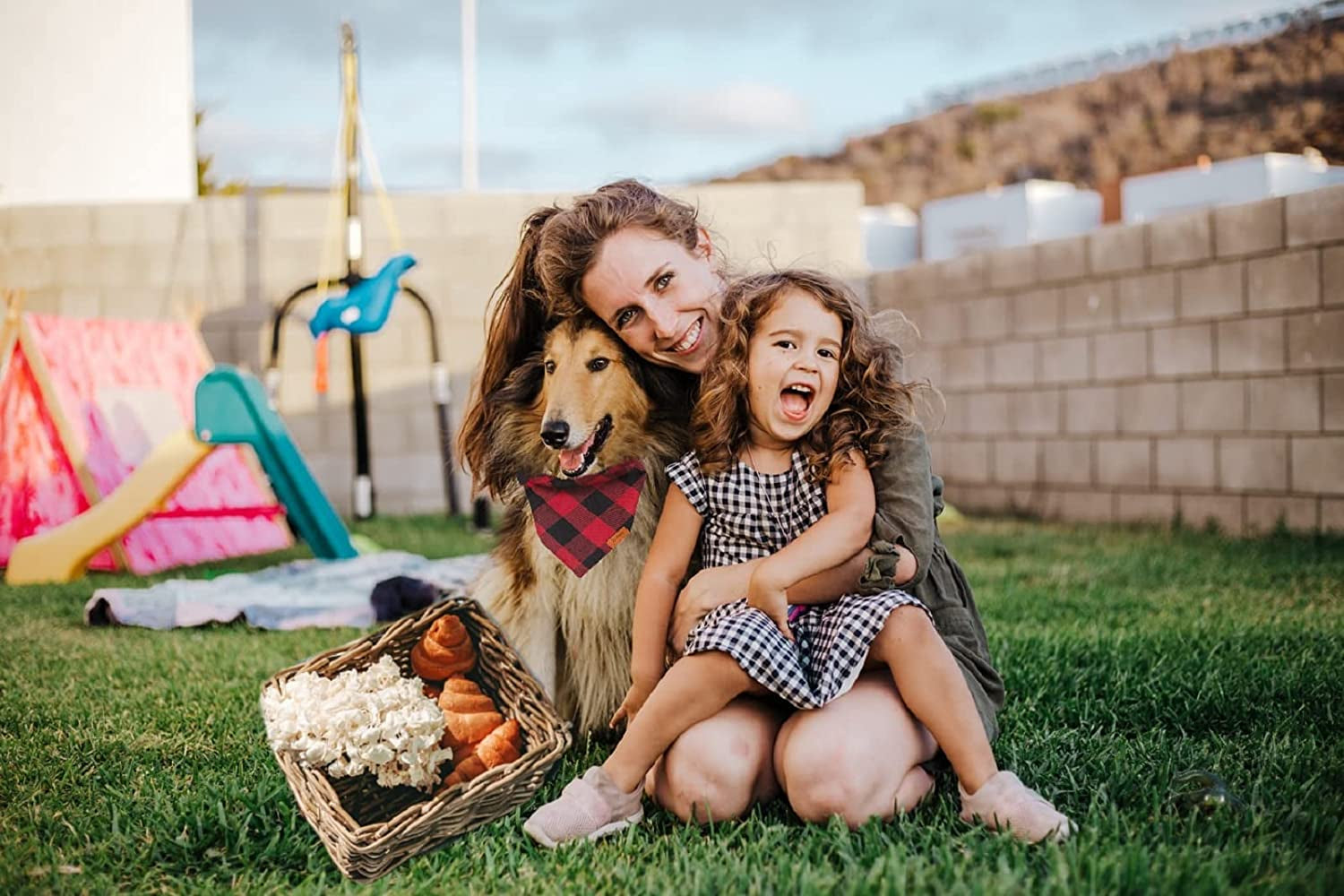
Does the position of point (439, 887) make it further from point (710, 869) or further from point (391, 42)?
point (391, 42)

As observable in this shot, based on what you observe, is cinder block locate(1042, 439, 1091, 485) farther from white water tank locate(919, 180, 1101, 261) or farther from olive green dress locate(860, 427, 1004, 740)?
white water tank locate(919, 180, 1101, 261)

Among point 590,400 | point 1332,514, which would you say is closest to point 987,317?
point 1332,514

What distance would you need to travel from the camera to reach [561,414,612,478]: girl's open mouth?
2.43 m

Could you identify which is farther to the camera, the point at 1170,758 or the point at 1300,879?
the point at 1170,758

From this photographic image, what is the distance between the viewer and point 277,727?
213 centimetres

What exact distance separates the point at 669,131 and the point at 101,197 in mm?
38828

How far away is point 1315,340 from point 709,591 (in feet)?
13.8

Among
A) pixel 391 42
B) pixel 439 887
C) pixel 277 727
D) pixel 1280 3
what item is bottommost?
pixel 439 887

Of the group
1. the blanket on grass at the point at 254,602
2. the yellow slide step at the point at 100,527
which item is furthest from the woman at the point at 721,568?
the yellow slide step at the point at 100,527

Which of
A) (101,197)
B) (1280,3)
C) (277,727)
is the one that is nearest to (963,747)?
(277,727)

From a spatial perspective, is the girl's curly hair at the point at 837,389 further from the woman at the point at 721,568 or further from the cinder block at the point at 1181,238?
the cinder block at the point at 1181,238

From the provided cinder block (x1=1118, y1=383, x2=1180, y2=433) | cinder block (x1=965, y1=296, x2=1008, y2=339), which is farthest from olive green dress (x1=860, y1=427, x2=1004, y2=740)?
cinder block (x1=965, y1=296, x2=1008, y2=339)

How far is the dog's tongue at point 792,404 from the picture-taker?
2.07 meters

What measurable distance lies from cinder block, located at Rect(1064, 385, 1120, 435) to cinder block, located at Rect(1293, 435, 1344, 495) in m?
1.10
